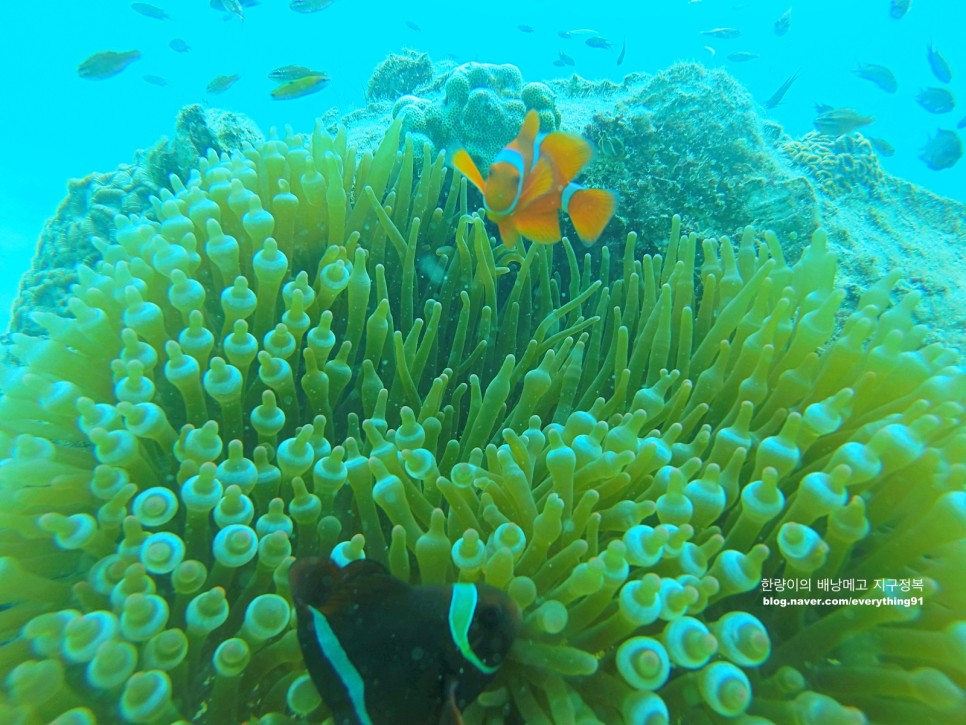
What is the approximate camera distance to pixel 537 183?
214 centimetres

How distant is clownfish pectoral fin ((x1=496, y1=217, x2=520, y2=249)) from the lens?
2172 millimetres

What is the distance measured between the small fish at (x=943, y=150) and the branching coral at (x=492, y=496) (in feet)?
24.7

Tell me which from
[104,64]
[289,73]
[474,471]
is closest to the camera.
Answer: [474,471]

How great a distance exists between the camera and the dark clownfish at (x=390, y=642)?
919 mm

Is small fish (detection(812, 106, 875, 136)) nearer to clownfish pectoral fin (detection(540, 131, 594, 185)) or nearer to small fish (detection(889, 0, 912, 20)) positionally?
small fish (detection(889, 0, 912, 20))

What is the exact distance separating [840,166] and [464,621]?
16.5 ft

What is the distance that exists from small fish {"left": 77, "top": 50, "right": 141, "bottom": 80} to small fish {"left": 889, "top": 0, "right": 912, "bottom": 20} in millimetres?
10205

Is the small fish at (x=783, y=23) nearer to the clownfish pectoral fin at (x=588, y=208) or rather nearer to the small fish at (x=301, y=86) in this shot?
the small fish at (x=301, y=86)

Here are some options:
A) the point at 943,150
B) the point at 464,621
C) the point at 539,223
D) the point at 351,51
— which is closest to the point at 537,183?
the point at 539,223

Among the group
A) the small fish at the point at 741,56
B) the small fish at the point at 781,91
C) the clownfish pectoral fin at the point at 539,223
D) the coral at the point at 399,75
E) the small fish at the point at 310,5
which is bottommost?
the clownfish pectoral fin at the point at 539,223

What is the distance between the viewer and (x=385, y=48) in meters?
46.6

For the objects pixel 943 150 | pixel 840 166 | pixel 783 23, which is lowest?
pixel 840 166

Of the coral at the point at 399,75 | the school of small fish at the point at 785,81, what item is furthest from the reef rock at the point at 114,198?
the school of small fish at the point at 785,81

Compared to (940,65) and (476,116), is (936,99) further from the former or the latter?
(476,116)
